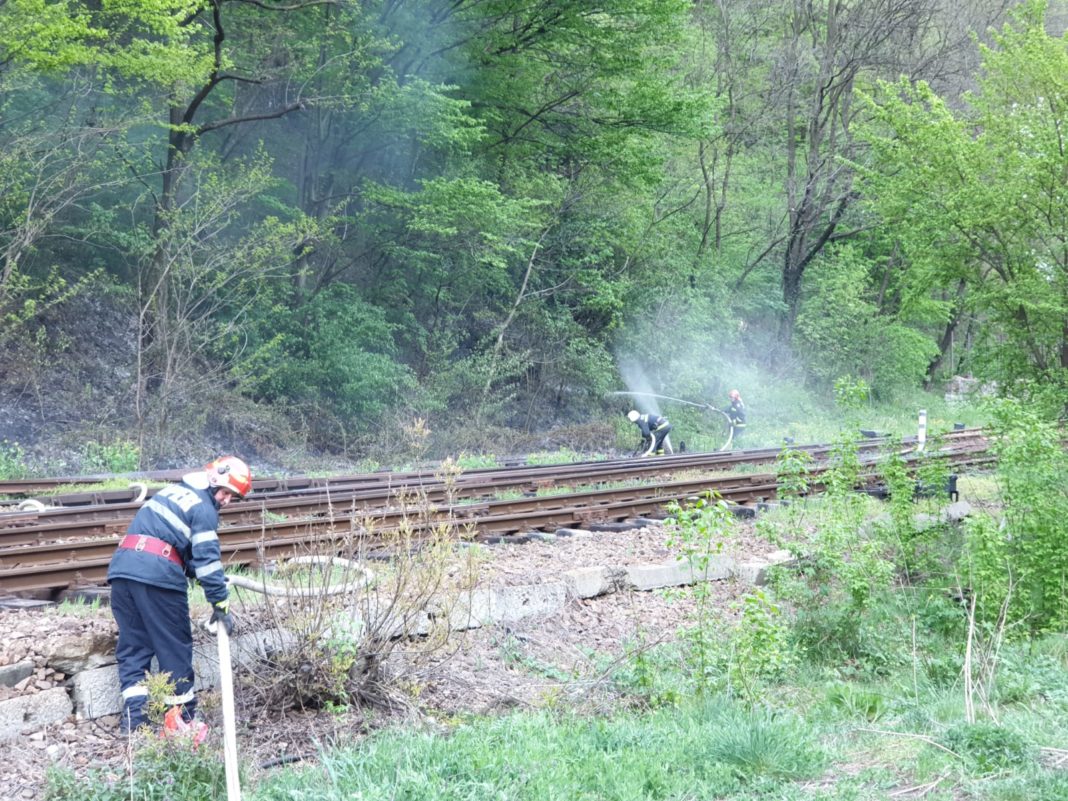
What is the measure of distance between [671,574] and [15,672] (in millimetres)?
6892

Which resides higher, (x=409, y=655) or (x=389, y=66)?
(x=389, y=66)

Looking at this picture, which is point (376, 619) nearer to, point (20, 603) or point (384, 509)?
point (20, 603)

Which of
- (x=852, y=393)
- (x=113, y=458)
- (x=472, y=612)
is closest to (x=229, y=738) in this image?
(x=472, y=612)

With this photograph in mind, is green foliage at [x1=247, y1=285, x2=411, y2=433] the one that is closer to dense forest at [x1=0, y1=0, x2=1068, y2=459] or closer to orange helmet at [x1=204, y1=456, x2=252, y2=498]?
dense forest at [x1=0, y1=0, x2=1068, y2=459]

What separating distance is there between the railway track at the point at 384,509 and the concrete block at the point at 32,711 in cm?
165

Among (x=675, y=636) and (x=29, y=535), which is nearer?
(x=675, y=636)

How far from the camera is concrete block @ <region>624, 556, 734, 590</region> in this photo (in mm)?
10938

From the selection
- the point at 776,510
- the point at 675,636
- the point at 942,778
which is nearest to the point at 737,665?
the point at 675,636

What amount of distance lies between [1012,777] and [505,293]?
88.3 feet

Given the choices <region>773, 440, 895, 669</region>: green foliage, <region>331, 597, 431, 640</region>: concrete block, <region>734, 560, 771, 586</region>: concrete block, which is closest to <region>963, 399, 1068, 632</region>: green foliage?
<region>773, 440, 895, 669</region>: green foliage

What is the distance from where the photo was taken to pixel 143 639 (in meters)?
6.64

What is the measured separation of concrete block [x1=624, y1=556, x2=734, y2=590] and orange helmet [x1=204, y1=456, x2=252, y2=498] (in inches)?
205

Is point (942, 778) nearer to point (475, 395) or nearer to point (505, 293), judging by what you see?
point (475, 395)

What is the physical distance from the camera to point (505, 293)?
31.7 m
